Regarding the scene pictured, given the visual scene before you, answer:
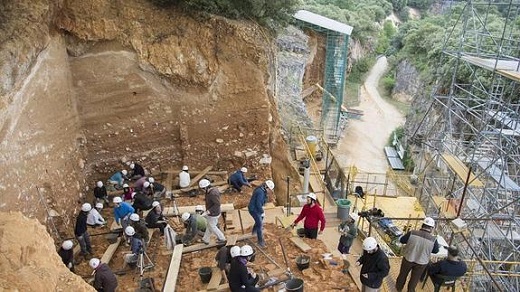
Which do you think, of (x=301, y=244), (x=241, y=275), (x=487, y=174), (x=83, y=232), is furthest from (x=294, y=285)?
(x=487, y=174)

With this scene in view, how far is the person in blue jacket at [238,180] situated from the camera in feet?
41.7

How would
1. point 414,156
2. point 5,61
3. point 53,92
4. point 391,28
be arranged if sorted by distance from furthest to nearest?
point 391,28 < point 414,156 < point 53,92 < point 5,61

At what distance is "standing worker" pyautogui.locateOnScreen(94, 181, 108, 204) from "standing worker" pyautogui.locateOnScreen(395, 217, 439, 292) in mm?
8232

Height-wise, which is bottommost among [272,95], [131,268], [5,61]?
[131,268]

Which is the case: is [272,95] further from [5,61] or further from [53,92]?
[5,61]

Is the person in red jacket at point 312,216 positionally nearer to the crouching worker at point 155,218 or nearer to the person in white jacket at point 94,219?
the crouching worker at point 155,218

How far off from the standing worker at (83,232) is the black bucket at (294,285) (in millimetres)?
4835

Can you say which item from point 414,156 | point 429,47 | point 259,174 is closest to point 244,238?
point 259,174

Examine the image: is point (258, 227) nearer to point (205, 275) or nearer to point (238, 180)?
point (205, 275)

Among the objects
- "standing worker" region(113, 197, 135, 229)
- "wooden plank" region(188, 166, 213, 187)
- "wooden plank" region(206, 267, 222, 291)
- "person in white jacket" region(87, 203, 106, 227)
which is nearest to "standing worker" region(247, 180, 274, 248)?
"wooden plank" region(206, 267, 222, 291)

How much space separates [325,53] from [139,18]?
2060 cm

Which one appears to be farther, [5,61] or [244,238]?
[244,238]

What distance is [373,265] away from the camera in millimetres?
7461

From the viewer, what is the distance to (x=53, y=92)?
36.2 feet
